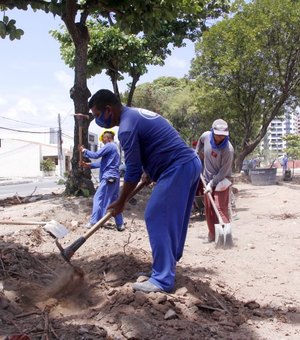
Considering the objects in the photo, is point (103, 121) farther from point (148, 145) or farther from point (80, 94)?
point (80, 94)

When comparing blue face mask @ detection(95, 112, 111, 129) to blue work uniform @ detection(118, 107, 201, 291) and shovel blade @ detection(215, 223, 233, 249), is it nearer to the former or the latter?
blue work uniform @ detection(118, 107, 201, 291)

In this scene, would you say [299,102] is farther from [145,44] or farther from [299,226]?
[299,226]

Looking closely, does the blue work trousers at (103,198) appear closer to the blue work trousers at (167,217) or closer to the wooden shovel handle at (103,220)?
the wooden shovel handle at (103,220)

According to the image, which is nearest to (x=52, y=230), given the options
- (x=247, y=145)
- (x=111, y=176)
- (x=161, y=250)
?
(x=111, y=176)

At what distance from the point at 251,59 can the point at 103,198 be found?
14.6 metres

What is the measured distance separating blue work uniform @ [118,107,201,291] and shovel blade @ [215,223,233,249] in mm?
2445

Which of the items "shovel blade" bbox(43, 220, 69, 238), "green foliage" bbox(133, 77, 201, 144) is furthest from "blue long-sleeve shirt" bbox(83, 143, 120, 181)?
"green foliage" bbox(133, 77, 201, 144)

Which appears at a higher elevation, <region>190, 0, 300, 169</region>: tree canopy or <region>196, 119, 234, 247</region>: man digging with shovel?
<region>190, 0, 300, 169</region>: tree canopy

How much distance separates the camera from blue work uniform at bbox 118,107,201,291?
12.2 feet

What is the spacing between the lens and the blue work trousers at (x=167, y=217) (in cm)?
374

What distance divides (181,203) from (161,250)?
0.41m

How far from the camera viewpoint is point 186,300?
361 centimetres

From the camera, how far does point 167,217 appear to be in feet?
12.3

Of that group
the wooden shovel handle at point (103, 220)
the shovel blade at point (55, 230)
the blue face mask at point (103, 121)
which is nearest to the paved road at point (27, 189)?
the shovel blade at point (55, 230)
